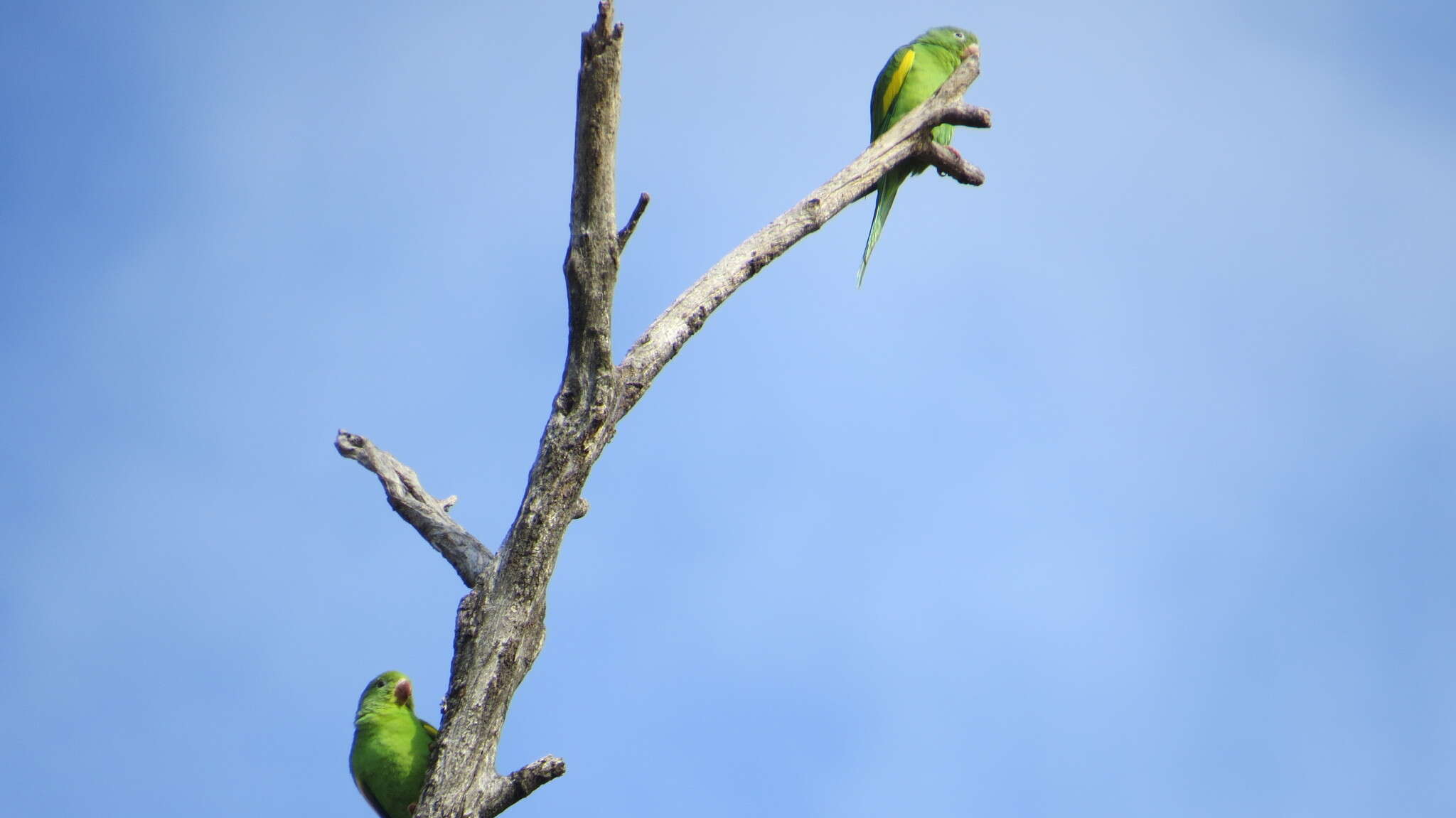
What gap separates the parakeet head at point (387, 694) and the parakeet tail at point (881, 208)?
3.55 metres

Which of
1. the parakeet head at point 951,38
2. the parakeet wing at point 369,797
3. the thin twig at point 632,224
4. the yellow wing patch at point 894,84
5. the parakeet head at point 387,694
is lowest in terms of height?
the parakeet wing at point 369,797

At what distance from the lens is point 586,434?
13.8ft

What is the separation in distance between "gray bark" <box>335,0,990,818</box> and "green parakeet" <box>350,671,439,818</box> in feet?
2.55

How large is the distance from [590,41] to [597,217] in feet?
2.19

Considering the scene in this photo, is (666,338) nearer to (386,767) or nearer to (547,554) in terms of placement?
(547,554)

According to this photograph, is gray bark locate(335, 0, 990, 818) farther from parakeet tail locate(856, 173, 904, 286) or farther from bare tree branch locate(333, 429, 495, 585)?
parakeet tail locate(856, 173, 904, 286)

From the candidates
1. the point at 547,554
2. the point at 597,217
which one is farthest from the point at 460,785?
the point at 597,217

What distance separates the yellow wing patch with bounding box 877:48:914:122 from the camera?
7266 millimetres

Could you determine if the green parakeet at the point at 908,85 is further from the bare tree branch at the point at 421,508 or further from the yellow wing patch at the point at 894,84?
the bare tree branch at the point at 421,508

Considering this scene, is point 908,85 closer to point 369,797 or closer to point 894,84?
point 894,84

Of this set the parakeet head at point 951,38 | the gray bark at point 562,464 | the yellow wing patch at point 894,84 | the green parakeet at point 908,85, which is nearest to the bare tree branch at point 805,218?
the gray bark at point 562,464

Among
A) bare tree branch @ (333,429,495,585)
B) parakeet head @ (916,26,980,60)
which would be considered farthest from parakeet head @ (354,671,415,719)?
parakeet head @ (916,26,980,60)

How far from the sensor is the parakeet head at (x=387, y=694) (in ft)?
16.7

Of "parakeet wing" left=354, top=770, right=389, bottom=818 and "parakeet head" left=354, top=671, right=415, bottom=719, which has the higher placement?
"parakeet head" left=354, top=671, right=415, bottom=719
